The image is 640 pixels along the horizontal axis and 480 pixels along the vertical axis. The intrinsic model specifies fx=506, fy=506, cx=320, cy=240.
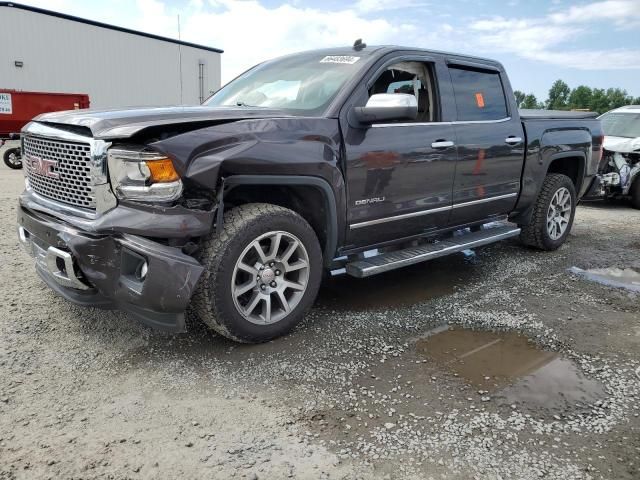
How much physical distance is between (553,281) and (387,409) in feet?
9.35

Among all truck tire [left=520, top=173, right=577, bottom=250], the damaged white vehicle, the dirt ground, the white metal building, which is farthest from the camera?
the white metal building

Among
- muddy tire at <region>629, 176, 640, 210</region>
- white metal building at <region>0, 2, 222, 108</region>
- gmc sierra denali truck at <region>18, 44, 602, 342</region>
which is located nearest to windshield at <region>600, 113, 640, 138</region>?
muddy tire at <region>629, 176, 640, 210</region>

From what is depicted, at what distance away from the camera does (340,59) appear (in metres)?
3.83

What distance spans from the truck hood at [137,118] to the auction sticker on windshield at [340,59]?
811mm

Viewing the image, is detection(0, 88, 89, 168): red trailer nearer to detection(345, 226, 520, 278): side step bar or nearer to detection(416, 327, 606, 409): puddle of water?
detection(345, 226, 520, 278): side step bar

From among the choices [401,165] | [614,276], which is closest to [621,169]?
[614,276]

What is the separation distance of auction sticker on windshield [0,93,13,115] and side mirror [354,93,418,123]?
45.1ft

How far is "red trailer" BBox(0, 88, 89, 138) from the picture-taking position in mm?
13633

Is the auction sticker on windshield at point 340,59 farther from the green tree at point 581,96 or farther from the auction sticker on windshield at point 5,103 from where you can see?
the green tree at point 581,96

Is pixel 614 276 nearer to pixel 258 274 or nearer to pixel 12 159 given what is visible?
pixel 258 274

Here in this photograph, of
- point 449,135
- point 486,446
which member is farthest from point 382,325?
point 449,135

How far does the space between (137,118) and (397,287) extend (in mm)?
2579

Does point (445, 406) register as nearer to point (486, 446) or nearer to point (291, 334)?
point (486, 446)

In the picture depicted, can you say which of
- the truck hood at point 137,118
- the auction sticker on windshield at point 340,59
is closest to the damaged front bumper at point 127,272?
the truck hood at point 137,118
